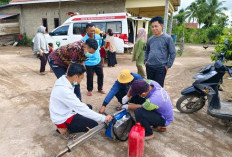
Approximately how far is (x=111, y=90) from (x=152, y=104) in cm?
81

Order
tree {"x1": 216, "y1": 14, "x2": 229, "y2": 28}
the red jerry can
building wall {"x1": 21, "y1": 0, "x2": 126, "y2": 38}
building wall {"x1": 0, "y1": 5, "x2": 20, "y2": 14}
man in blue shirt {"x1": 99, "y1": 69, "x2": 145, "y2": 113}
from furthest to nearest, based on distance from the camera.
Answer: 1. tree {"x1": 216, "y1": 14, "x2": 229, "y2": 28}
2. building wall {"x1": 0, "y1": 5, "x2": 20, "y2": 14}
3. building wall {"x1": 21, "y1": 0, "x2": 126, "y2": 38}
4. man in blue shirt {"x1": 99, "y1": 69, "x2": 145, "y2": 113}
5. the red jerry can

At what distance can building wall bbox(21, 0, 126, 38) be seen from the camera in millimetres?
12055

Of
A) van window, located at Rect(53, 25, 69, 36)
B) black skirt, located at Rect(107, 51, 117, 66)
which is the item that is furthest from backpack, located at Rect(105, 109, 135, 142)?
van window, located at Rect(53, 25, 69, 36)

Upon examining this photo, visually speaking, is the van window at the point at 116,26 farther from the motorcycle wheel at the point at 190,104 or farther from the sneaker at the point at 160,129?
the sneaker at the point at 160,129

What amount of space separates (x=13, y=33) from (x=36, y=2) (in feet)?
12.3

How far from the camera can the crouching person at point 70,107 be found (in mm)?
2072

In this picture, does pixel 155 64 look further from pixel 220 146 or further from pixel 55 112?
pixel 55 112

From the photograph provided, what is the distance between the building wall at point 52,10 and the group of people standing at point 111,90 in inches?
363

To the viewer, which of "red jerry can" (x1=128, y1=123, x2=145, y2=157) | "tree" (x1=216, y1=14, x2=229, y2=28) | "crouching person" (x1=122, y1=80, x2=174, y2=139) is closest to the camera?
"red jerry can" (x1=128, y1=123, x2=145, y2=157)

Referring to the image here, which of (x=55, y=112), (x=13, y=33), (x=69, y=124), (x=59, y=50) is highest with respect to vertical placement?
(x=13, y=33)

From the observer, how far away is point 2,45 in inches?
570

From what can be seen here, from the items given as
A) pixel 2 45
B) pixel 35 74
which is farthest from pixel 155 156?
pixel 2 45

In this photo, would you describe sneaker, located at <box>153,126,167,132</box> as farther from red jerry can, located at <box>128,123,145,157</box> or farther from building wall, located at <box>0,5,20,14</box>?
building wall, located at <box>0,5,20,14</box>

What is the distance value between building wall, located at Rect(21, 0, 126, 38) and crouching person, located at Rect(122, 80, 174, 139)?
10.3 meters
